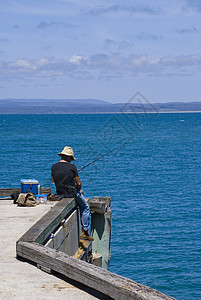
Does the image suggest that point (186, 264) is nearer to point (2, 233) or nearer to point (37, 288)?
point (2, 233)

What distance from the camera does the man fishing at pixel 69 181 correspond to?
30.8ft

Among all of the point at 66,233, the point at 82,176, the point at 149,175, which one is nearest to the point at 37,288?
the point at 66,233

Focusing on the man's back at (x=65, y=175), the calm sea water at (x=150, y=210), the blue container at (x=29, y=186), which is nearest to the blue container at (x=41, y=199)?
the blue container at (x=29, y=186)

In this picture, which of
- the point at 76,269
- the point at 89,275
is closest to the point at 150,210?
the point at 76,269

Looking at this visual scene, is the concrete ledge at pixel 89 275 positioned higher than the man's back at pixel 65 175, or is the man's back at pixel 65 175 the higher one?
the man's back at pixel 65 175

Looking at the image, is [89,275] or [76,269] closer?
[89,275]

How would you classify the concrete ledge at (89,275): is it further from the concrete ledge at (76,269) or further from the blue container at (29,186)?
the blue container at (29,186)

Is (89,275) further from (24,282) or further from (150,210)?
(150,210)

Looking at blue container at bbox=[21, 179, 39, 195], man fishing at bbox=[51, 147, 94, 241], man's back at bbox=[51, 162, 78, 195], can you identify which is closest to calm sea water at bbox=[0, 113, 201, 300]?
man fishing at bbox=[51, 147, 94, 241]

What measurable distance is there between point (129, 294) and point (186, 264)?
11.8 m

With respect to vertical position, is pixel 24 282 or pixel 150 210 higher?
pixel 24 282

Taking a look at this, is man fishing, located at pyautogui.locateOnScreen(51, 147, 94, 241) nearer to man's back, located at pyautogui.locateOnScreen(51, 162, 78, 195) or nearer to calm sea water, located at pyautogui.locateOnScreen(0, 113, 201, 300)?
man's back, located at pyautogui.locateOnScreen(51, 162, 78, 195)

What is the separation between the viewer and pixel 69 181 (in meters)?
9.52

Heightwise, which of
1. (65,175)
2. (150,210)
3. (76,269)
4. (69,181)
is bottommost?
(150,210)
